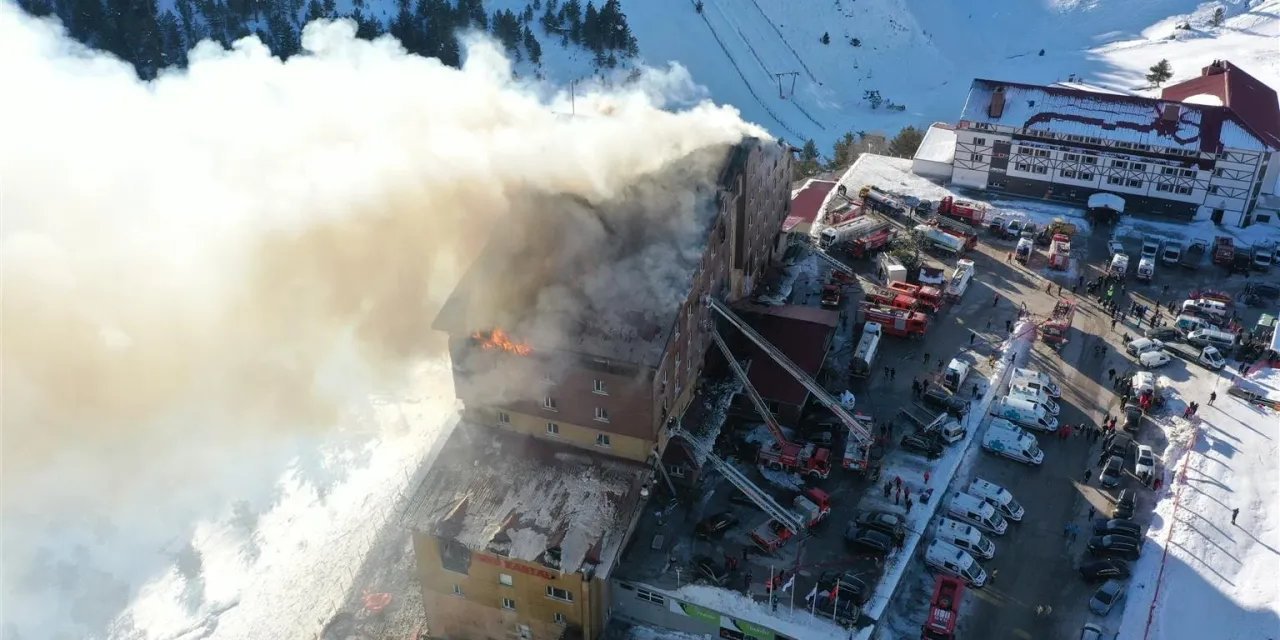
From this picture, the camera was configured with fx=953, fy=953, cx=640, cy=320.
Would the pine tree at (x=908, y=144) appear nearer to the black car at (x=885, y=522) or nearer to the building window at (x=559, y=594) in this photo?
the black car at (x=885, y=522)

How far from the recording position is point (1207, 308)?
43406 mm

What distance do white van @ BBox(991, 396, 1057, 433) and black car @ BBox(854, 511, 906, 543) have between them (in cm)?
770

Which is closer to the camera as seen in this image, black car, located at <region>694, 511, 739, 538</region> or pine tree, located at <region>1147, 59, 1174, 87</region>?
black car, located at <region>694, 511, 739, 538</region>

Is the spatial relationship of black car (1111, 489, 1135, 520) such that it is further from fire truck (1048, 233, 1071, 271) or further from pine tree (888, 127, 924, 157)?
pine tree (888, 127, 924, 157)

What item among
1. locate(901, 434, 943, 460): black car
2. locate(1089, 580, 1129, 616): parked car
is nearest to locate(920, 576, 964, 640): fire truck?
locate(1089, 580, 1129, 616): parked car

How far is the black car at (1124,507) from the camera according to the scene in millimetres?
32562

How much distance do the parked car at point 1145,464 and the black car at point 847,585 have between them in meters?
12.1

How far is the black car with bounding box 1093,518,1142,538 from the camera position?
1241 inches

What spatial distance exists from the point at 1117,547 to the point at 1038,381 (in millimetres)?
8780

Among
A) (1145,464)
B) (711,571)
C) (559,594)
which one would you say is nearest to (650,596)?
(711,571)

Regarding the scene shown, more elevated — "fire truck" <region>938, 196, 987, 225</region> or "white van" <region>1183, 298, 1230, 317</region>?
"fire truck" <region>938, 196, 987, 225</region>

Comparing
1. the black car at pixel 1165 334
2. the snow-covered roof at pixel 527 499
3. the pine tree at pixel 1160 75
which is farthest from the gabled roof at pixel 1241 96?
the snow-covered roof at pixel 527 499

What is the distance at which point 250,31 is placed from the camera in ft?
272

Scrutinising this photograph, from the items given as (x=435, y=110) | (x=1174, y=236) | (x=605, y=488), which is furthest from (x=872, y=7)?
(x=605, y=488)
